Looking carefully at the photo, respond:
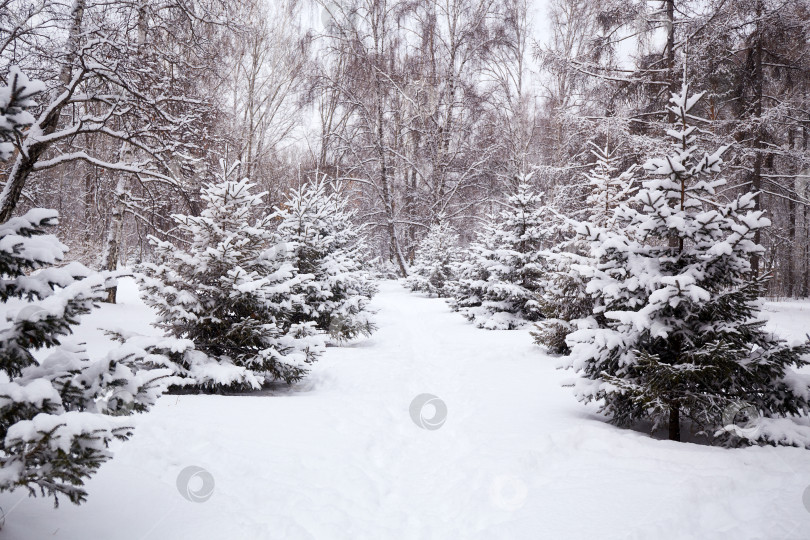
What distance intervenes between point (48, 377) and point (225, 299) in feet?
12.2

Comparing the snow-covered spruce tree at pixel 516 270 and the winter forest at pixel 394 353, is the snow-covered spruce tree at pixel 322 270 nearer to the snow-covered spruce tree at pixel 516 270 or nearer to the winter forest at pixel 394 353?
the winter forest at pixel 394 353

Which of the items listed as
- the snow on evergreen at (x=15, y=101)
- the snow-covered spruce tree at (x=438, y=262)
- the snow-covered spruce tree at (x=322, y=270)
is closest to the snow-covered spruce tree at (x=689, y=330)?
the snow on evergreen at (x=15, y=101)

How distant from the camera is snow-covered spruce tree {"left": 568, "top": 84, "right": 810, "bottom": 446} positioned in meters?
3.68

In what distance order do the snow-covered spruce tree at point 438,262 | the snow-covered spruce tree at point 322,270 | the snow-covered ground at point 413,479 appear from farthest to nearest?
the snow-covered spruce tree at point 438,262
the snow-covered spruce tree at point 322,270
the snow-covered ground at point 413,479

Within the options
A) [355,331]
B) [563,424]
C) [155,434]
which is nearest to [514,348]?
[355,331]

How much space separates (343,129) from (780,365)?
23.7 metres

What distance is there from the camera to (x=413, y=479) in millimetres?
3742

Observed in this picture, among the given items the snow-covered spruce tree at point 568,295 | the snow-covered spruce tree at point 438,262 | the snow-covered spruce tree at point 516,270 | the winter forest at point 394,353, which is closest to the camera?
the winter forest at point 394,353

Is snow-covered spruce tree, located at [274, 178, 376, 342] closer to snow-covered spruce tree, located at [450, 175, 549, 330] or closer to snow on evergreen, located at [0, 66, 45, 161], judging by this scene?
snow-covered spruce tree, located at [450, 175, 549, 330]

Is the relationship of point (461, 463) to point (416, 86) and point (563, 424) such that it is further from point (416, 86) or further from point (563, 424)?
point (416, 86)

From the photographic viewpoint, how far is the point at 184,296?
5.34 metres

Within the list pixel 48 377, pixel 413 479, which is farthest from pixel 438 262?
pixel 48 377

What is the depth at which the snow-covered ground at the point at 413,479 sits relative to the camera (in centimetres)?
268

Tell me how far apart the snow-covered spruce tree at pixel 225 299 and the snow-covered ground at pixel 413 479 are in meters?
0.48
